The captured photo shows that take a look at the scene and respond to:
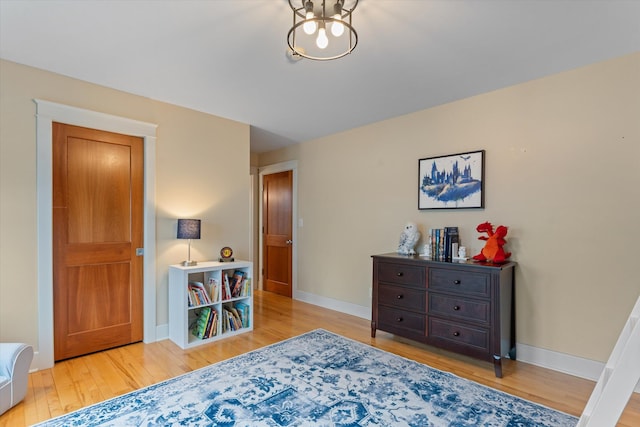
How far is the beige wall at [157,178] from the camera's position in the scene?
250 cm

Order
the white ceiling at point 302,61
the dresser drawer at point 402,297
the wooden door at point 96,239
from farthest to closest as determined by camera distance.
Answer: the dresser drawer at point 402,297, the wooden door at point 96,239, the white ceiling at point 302,61

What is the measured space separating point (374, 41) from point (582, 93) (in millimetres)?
1785

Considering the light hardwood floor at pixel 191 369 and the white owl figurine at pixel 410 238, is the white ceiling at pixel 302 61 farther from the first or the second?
the light hardwood floor at pixel 191 369

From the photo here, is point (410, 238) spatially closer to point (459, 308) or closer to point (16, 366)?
point (459, 308)

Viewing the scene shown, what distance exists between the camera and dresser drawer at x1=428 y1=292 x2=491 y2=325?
2.61 metres

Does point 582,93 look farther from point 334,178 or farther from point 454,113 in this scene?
point 334,178

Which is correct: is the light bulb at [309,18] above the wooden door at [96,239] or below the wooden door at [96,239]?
above

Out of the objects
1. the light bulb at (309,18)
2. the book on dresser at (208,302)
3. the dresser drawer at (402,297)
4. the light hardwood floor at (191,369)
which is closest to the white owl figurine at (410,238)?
the dresser drawer at (402,297)

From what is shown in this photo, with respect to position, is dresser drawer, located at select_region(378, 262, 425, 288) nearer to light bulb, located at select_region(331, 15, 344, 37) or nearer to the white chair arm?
light bulb, located at select_region(331, 15, 344, 37)

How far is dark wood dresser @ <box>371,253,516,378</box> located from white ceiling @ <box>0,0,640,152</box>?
5.35 ft

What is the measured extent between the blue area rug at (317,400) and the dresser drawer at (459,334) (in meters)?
0.33

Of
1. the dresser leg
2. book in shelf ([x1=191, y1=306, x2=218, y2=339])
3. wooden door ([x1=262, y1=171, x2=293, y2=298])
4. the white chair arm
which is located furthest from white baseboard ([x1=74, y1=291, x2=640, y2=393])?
wooden door ([x1=262, y1=171, x2=293, y2=298])

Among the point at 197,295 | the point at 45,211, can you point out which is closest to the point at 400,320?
the point at 197,295

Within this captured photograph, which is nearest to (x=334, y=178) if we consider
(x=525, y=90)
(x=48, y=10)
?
(x=525, y=90)
